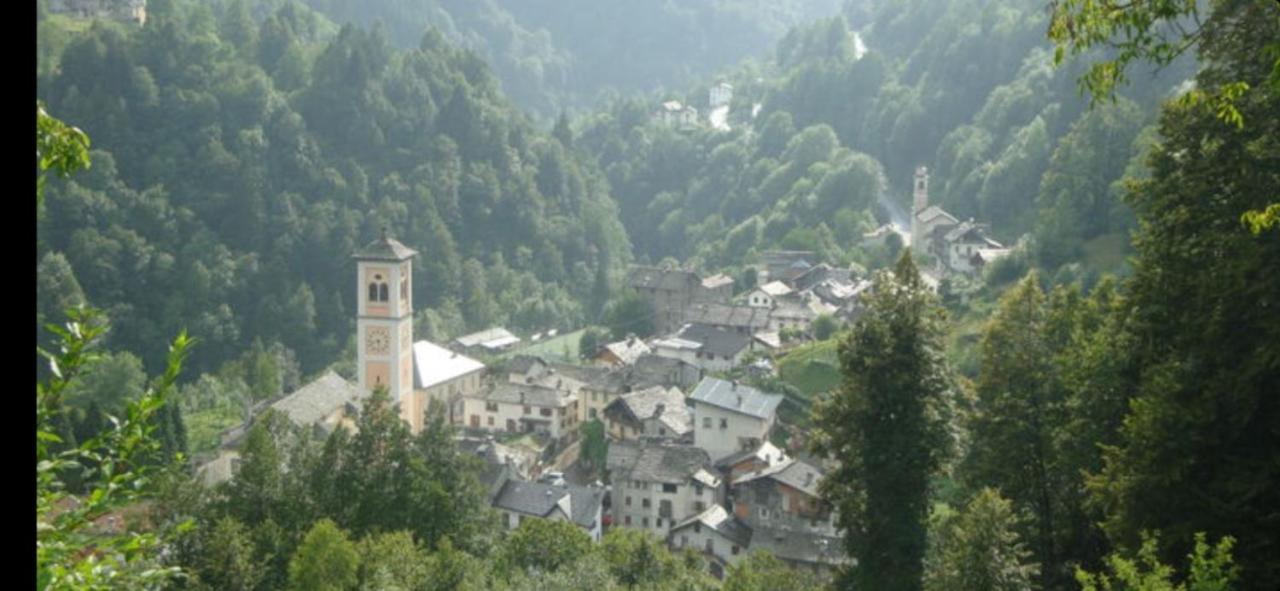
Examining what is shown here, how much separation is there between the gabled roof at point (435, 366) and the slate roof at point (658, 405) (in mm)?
7775

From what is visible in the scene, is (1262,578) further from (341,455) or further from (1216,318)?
(341,455)

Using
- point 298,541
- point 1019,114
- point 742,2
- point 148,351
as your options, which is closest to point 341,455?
point 298,541

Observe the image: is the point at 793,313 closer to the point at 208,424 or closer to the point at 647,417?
the point at 647,417

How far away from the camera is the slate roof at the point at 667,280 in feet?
213

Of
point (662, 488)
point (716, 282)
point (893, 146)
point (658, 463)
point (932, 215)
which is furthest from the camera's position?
point (893, 146)

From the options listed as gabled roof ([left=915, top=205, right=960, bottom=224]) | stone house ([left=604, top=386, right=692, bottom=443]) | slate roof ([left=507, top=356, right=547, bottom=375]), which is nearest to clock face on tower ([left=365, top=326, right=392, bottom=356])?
stone house ([left=604, top=386, right=692, bottom=443])

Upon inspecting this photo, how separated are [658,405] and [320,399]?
12.5 m

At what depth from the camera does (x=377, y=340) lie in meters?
41.6

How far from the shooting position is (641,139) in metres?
110

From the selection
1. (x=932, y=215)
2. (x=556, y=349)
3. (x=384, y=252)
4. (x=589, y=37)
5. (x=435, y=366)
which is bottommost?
(x=435, y=366)

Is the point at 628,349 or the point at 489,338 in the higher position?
the point at 489,338

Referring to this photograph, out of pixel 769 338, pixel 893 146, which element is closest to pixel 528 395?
pixel 769 338

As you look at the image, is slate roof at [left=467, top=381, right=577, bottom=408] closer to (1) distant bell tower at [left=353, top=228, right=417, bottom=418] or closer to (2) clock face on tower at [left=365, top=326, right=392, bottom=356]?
(1) distant bell tower at [left=353, top=228, right=417, bottom=418]

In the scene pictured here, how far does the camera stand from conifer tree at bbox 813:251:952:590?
15844mm
